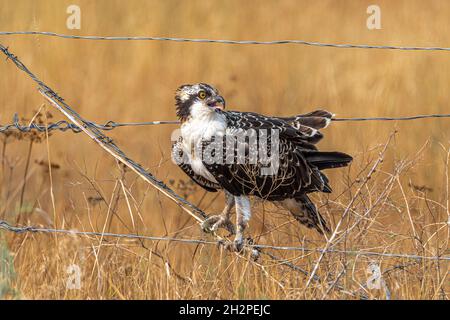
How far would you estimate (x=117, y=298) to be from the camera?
5414 mm

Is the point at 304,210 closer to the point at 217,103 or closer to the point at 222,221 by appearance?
the point at 222,221

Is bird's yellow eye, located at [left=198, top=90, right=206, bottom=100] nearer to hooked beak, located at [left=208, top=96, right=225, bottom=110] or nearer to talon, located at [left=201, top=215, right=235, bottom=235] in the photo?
hooked beak, located at [left=208, top=96, right=225, bottom=110]

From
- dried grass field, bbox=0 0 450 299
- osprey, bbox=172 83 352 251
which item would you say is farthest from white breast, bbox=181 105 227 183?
dried grass field, bbox=0 0 450 299

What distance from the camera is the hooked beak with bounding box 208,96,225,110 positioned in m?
5.61

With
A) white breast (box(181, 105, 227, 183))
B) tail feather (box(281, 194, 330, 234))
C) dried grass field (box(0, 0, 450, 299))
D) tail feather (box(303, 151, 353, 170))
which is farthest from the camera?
tail feather (box(281, 194, 330, 234))

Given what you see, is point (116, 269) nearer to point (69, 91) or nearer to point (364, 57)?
point (69, 91)

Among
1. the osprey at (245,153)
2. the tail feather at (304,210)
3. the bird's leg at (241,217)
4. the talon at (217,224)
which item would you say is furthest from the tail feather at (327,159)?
the talon at (217,224)

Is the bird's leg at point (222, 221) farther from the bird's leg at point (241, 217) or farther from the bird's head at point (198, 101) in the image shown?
the bird's head at point (198, 101)

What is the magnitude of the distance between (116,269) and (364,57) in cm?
477

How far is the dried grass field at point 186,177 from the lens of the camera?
5340 mm

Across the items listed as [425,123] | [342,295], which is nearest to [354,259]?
[342,295]

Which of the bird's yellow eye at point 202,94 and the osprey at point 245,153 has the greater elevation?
the bird's yellow eye at point 202,94

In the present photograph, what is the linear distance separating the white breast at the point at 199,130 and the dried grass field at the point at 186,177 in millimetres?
171

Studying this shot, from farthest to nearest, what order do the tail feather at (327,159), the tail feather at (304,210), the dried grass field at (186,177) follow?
the tail feather at (304,210)
the tail feather at (327,159)
the dried grass field at (186,177)
